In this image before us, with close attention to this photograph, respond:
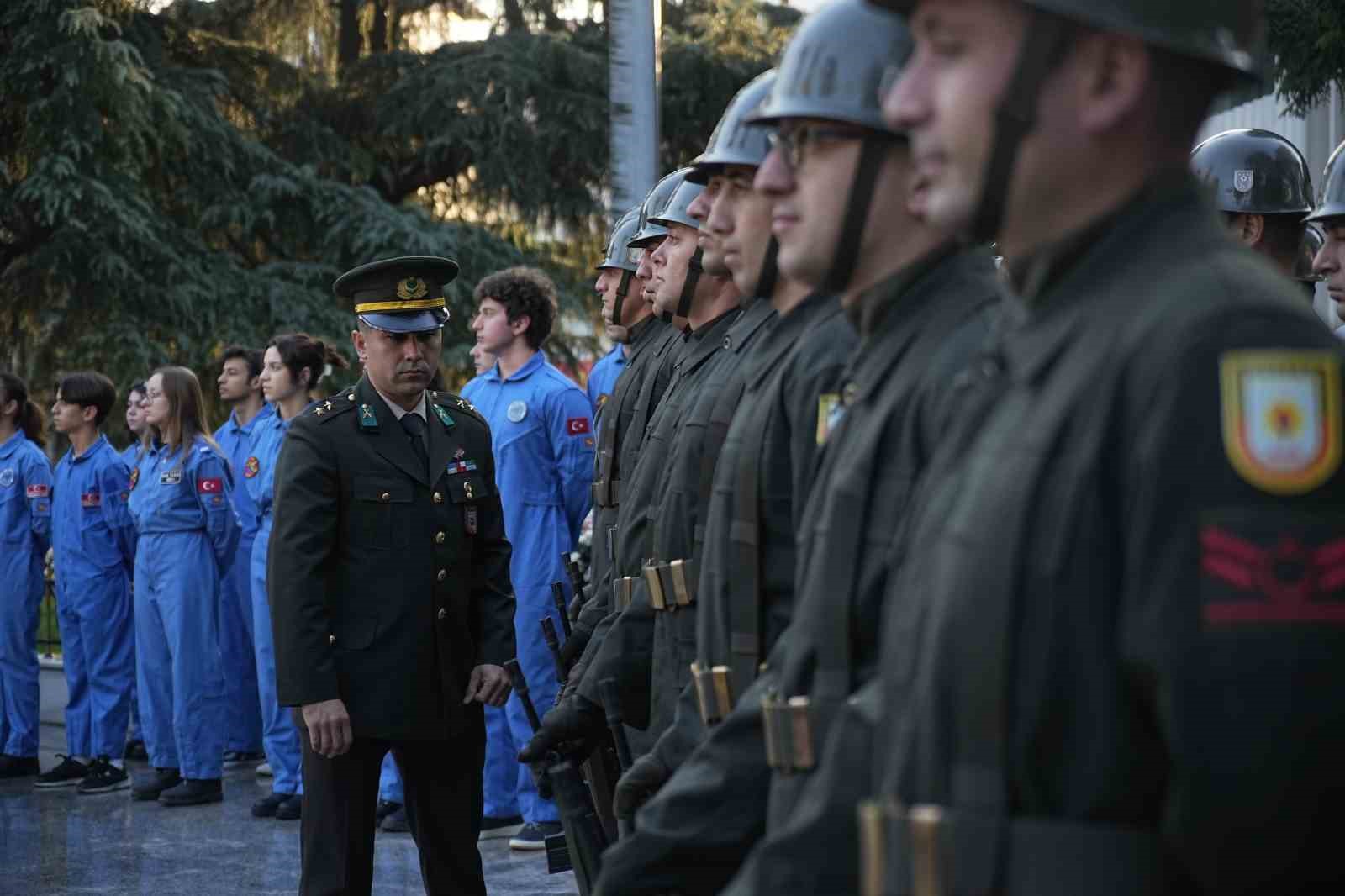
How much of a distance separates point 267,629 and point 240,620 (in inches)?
65.6

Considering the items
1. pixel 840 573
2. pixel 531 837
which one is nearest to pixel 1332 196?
pixel 840 573

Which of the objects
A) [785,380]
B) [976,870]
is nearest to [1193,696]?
[976,870]

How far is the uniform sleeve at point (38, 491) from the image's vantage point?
12203 millimetres

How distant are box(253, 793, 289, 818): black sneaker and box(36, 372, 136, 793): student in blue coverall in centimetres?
192

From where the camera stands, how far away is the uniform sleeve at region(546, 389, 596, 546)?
30.0ft

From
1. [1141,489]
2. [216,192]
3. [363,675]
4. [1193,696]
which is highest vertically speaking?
[216,192]

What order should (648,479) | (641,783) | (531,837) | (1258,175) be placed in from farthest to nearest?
(531,837)
(1258,175)
(648,479)
(641,783)

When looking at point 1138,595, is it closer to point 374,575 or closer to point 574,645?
point 374,575

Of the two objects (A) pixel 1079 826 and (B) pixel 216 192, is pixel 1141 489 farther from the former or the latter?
(B) pixel 216 192

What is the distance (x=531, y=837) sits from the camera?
8734 mm

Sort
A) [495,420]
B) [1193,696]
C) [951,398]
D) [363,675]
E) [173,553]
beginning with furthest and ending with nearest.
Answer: [173,553]
[495,420]
[363,675]
[951,398]
[1193,696]

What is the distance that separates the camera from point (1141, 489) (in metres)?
1.67

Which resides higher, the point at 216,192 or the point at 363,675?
the point at 216,192

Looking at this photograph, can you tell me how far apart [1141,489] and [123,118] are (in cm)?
1704
